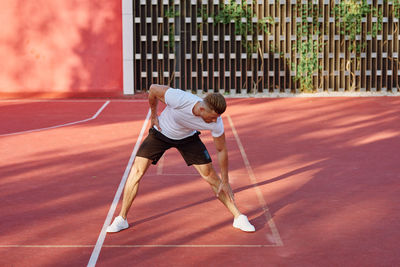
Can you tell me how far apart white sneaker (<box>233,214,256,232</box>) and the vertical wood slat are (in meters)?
11.9

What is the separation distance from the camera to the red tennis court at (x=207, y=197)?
19.0 feet

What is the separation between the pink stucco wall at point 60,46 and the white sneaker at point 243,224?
12124 millimetres

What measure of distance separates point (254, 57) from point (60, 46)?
5.16 m

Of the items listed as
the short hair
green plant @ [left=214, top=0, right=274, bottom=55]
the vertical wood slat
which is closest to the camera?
the short hair

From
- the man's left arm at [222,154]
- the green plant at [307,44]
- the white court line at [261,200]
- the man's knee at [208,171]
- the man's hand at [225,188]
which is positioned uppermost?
the green plant at [307,44]

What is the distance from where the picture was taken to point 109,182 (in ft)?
27.9

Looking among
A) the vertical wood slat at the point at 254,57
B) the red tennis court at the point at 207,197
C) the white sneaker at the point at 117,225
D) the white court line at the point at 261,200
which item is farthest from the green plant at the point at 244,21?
the white sneaker at the point at 117,225

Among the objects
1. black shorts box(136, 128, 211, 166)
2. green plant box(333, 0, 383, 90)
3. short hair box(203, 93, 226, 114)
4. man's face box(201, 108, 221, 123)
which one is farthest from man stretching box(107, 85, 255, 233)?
green plant box(333, 0, 383, 90)

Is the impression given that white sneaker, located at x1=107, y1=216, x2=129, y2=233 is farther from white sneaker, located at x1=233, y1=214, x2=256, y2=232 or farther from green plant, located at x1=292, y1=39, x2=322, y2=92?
green plant, located at x1=292, y1=39, x2=322, y2=92

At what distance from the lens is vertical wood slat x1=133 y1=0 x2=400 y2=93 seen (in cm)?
1817

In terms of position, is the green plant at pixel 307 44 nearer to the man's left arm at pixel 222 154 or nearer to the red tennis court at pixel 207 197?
the red tennis court at pixel 207 197

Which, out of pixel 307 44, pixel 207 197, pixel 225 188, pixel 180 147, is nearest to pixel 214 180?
pixel 225 188

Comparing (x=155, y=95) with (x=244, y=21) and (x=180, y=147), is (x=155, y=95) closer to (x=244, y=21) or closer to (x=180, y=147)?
(x=180, y=147)

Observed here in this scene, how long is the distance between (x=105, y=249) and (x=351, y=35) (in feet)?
45.2
